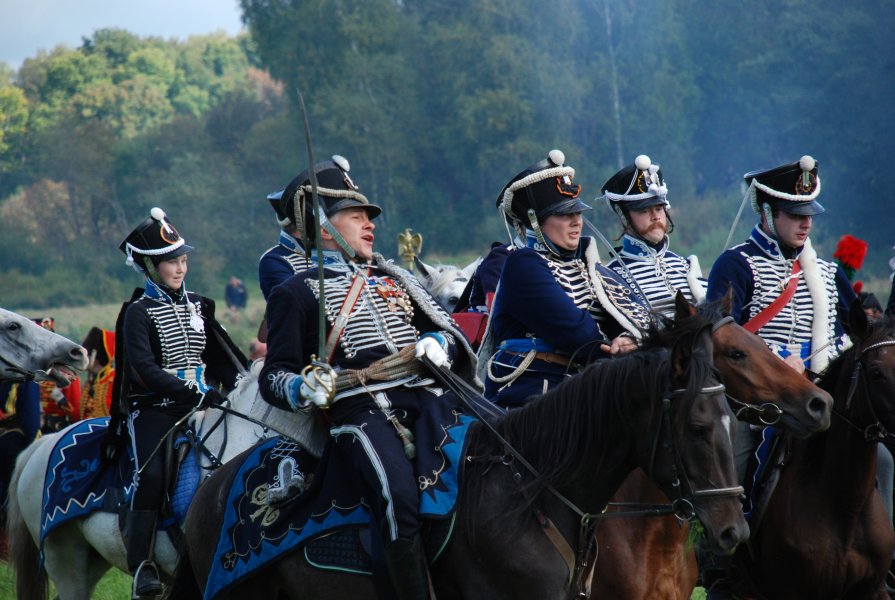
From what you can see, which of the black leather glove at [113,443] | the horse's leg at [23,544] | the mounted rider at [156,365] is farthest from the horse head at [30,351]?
the horse's leg at [23,544]

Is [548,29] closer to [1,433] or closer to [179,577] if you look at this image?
[1,433]

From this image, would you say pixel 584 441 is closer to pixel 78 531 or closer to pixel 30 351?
pixel 30 351

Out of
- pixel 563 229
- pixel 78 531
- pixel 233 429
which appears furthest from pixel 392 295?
pixel 78 531

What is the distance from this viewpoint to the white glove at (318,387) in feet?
18.1

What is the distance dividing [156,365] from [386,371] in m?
3.21

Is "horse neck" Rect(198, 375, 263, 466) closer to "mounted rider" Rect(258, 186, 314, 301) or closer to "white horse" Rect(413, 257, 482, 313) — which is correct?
"mounted rider" Rect(258, 186, 314, 301)

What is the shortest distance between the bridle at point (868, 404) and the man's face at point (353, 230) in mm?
2790

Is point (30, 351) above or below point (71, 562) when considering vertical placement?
above

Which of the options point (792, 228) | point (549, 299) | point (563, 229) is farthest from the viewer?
point (792, 228)

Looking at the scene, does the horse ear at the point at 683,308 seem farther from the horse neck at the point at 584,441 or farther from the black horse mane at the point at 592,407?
the horse neck at the point at 584,441

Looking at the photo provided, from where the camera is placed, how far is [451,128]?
46156mm

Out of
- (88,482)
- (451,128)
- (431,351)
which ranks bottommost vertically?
(451,128)

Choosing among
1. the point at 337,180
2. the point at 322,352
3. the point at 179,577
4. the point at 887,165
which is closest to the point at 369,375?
the point at 322,352

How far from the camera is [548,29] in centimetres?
4681
